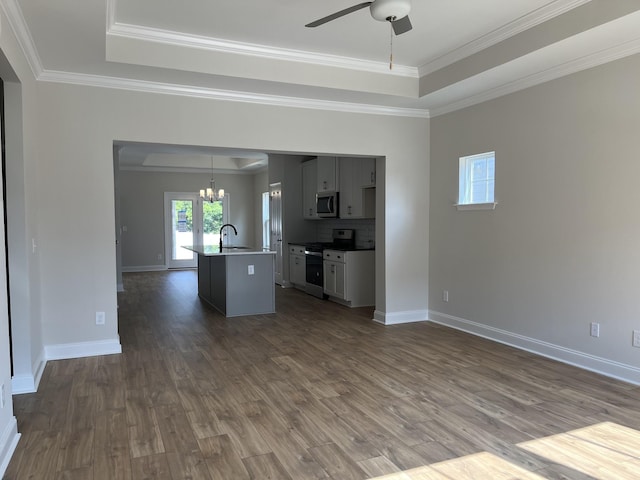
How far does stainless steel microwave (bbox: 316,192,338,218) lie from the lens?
7371 millimetres

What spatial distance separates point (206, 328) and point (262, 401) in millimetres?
2328

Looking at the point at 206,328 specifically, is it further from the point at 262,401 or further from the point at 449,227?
the point at 449,227

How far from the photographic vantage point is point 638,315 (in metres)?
3.44

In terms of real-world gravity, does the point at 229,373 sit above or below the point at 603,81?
below

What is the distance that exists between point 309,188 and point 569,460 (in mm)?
6480

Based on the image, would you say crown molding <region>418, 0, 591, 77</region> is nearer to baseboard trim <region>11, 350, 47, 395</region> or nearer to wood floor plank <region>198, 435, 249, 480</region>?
wood floor plank <region>198, 435, 249, 480</region>

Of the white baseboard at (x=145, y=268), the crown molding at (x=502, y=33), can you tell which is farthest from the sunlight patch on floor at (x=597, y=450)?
the white baseboard at (x=145, y=268)

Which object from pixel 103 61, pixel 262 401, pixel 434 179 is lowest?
pixel 262 401

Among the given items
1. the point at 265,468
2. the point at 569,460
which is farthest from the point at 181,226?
the point at 569,460

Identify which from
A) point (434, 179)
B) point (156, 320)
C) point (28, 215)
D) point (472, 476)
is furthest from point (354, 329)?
point (28, 215)

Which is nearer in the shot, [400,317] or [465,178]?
[465,178]

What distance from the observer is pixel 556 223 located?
405 cm

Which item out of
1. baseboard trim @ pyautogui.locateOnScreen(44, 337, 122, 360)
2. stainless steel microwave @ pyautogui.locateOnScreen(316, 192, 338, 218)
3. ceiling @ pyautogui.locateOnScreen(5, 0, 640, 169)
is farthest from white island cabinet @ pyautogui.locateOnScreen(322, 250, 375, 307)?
baseboard trim @ pyautogui.locateOnScreen(44, 337, 122, 360)

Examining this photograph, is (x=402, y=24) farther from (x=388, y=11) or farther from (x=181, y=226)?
(x=181, y=226)
